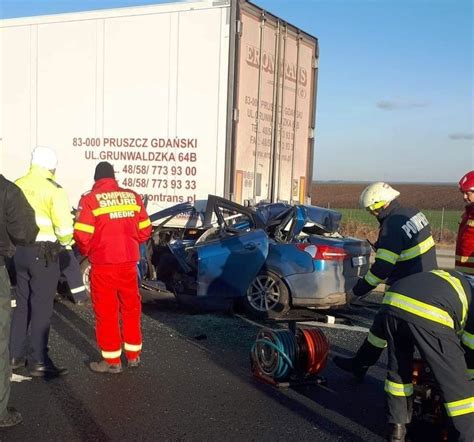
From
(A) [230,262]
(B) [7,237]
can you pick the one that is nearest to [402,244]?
(A) [230,262]

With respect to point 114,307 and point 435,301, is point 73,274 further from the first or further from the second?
point 435,301

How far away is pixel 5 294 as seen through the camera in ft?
14.6

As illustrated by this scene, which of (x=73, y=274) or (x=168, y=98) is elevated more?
(x=168, y=98)

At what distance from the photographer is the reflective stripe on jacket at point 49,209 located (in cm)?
572

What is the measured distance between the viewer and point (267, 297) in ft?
26.7

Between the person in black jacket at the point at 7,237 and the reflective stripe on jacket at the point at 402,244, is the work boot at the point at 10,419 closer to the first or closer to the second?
the person in black jacket at the point at 7,237

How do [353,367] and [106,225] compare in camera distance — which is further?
[106,225]

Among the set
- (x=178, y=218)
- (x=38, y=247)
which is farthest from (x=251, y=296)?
(x=38, y=247)

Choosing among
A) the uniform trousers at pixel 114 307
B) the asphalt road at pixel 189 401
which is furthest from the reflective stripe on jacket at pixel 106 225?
the asphalt road at pixel 189 401

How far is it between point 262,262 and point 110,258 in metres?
2.47

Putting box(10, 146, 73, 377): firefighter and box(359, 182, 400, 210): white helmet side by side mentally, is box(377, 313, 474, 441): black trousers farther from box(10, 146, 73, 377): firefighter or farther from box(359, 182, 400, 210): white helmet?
box(10, 146, 73, 377): firefighter

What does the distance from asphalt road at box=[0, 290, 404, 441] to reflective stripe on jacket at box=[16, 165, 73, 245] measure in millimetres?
1204

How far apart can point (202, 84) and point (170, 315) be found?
3106 mm

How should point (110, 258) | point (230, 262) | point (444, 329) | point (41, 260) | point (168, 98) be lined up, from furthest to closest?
point (168, 98), point (230, 262), point (110, 258), point (41, 260), point (444, 329)
